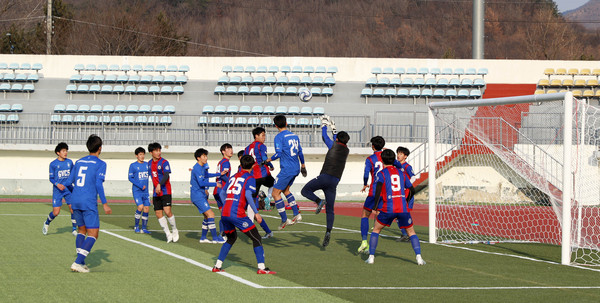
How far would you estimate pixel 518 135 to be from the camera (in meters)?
22.1

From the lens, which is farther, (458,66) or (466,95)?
(458,66)

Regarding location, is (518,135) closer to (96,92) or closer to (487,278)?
(487,278)

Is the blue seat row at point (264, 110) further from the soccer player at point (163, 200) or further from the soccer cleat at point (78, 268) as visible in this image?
the soccer cleat at point (78, 268)

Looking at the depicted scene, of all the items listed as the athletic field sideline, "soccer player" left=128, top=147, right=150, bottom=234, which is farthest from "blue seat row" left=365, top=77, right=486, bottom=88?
"soccer player" left=128, top=147, right=150, bottom=234

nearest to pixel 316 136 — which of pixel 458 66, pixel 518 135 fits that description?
pixel 518 135

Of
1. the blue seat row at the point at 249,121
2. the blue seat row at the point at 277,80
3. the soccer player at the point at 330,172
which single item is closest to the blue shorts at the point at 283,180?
the soccer player at the point at 330,172

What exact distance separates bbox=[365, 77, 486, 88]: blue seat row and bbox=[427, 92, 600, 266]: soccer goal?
31.1 ft

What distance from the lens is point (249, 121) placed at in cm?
3166

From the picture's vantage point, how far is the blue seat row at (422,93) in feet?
116

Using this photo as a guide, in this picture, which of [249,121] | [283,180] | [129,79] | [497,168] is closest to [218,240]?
[283,180]

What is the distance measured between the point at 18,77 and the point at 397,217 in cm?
3110

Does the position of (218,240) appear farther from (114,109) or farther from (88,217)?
(114,109)

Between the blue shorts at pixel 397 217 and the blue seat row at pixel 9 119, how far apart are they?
78.7 feet

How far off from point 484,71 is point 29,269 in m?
31.2
